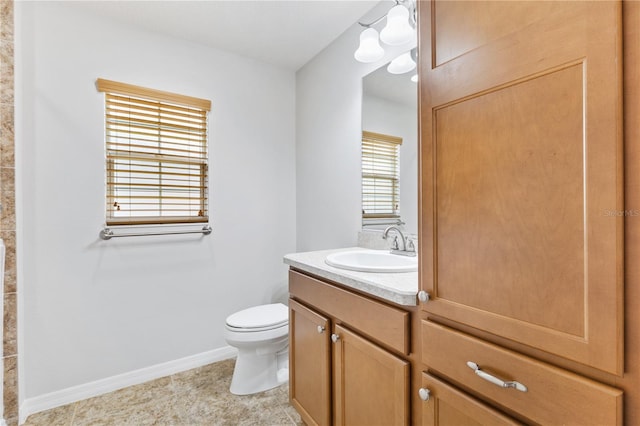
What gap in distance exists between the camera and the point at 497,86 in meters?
0.75

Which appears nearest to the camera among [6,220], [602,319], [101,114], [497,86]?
[602,319]

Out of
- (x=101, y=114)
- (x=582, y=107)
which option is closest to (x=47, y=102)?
(x=101, y=114)

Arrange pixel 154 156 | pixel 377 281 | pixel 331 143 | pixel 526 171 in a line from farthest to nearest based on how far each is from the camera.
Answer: pixel 331 143 → pixel 154 156 → pixel 377 281 → pixel 526 171

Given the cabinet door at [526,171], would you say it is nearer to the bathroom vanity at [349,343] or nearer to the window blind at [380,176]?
the bathroom vanity at [349,343]

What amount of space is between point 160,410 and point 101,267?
97 cm

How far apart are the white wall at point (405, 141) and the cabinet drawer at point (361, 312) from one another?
65cm

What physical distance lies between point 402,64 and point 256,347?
1.92 m

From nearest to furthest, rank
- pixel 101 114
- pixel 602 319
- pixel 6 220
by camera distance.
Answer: pixel 602 319
pixel 6 220
pixel 101 114

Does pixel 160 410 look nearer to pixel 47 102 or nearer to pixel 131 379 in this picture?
pixel 131 379

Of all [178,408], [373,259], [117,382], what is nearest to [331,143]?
[373,259]

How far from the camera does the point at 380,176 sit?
193 cm

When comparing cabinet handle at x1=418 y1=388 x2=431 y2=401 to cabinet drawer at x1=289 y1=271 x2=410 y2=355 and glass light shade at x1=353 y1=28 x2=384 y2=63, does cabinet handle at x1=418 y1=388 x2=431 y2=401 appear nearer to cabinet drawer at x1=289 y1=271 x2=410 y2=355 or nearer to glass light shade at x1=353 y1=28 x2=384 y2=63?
cabinet drawer at x1=289 y1=271 x2=410 y2=355

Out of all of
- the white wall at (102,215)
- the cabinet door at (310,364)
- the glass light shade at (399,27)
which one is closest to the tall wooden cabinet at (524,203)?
the cabinet door at (310,364)

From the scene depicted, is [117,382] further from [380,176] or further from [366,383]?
[380,176]
